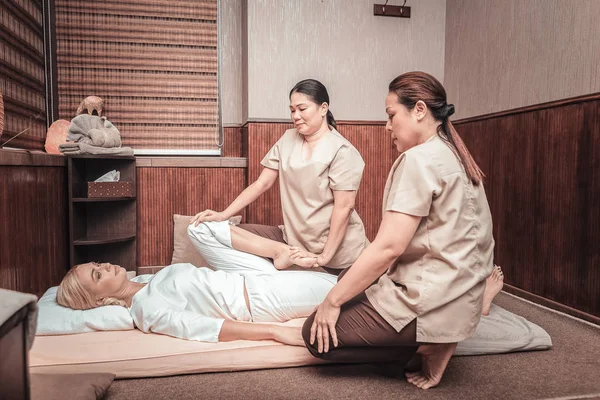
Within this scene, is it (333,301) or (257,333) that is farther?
(257,333)

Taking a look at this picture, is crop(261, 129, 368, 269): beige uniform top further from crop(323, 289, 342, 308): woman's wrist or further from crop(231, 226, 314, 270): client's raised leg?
crop(323, 289, 342, 308): woman's wrist

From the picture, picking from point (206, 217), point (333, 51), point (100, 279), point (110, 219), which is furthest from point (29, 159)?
point (333, 51)

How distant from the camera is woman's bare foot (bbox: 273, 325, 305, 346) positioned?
177cm

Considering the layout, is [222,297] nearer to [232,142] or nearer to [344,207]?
[344,207]

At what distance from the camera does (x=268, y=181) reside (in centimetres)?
261

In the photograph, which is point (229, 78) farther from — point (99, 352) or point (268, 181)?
point (99, 352)

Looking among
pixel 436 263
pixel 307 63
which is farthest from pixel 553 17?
pixel 436 263

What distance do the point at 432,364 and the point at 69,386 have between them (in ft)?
3.81

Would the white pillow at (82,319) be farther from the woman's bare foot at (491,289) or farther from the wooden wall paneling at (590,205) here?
the wooden wall paneling at (590,205)

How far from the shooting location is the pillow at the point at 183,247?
314cm

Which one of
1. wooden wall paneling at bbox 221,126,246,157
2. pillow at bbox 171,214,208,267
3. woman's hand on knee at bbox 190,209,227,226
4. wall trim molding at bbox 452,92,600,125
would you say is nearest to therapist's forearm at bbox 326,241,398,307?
woman's hand on knee at bbox 190,209,227,226

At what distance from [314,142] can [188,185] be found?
50.0 inches

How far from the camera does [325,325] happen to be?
4.98 feet

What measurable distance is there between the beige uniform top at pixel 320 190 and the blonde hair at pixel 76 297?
2.95 ft
